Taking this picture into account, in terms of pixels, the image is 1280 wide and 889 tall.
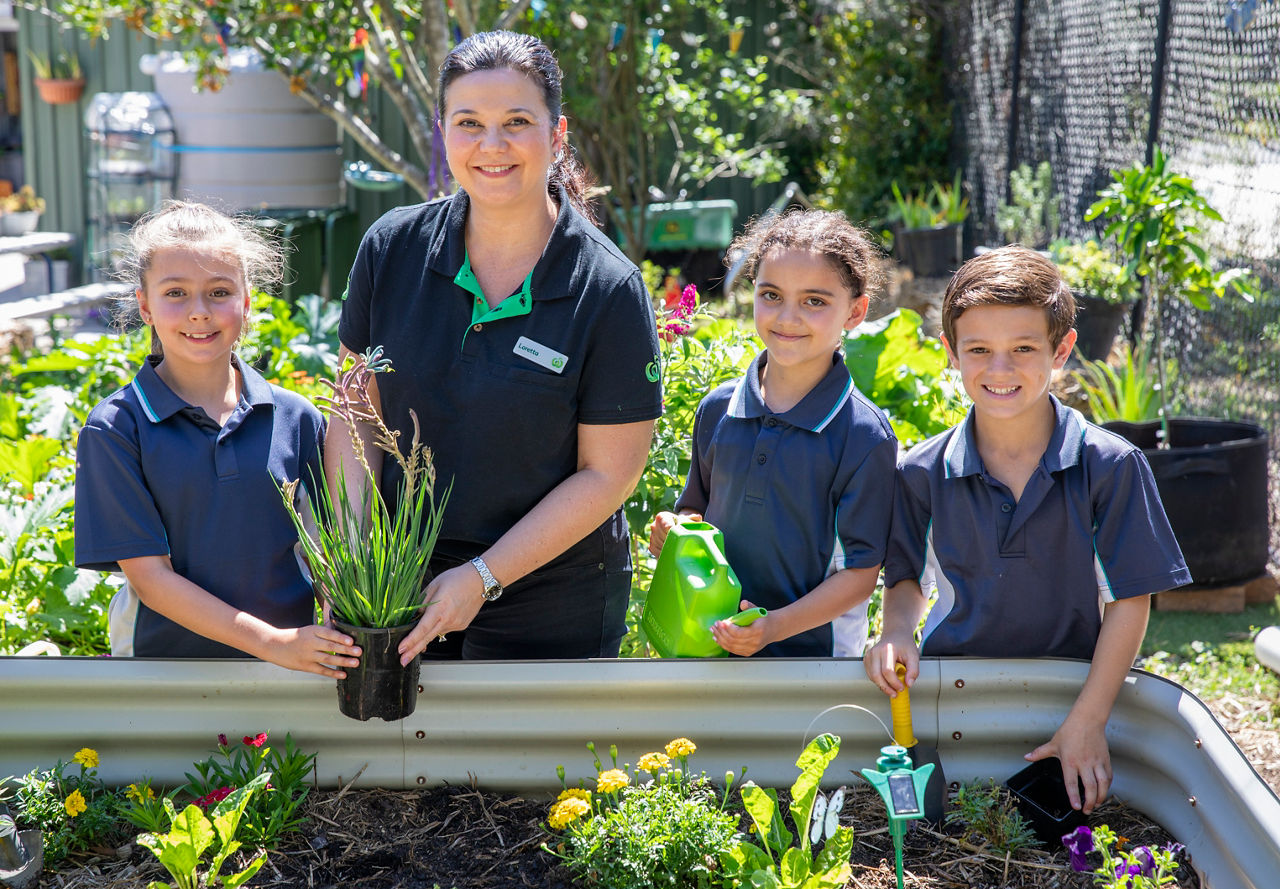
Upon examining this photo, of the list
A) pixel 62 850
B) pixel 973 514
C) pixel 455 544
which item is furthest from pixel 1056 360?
pixel 62 850

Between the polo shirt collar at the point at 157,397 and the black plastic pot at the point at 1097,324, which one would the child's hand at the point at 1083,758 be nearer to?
the polo shirt collar at the point at 157,397

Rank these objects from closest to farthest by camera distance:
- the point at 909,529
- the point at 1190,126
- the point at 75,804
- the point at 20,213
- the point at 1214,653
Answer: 1. the point at 75,804
2. the point at 909,529
3. the point at 1214,653
4. the point at 1190,126
5. the point at 20,213

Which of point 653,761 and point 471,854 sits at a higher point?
point 653,761

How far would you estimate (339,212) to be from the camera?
8.09 metres

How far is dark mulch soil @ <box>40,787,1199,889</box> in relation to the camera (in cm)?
153

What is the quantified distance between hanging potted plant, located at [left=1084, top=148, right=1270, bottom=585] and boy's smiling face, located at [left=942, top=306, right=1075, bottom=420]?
2.06 metres

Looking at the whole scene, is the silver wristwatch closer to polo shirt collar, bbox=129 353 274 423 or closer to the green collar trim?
the green collar trim

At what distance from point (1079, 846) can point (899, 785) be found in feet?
1.09

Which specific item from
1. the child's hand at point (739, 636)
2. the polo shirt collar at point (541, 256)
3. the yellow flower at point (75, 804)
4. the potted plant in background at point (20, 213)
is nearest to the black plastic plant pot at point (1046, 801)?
the child's hand at point (739, 636)

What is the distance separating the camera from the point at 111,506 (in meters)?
1.77

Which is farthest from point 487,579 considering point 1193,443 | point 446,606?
point 1193,443

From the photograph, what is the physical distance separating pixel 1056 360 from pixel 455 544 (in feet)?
3.58

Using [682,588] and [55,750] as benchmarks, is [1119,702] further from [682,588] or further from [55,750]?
[55,750]

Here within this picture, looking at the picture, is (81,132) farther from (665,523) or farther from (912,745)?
(912,745)
